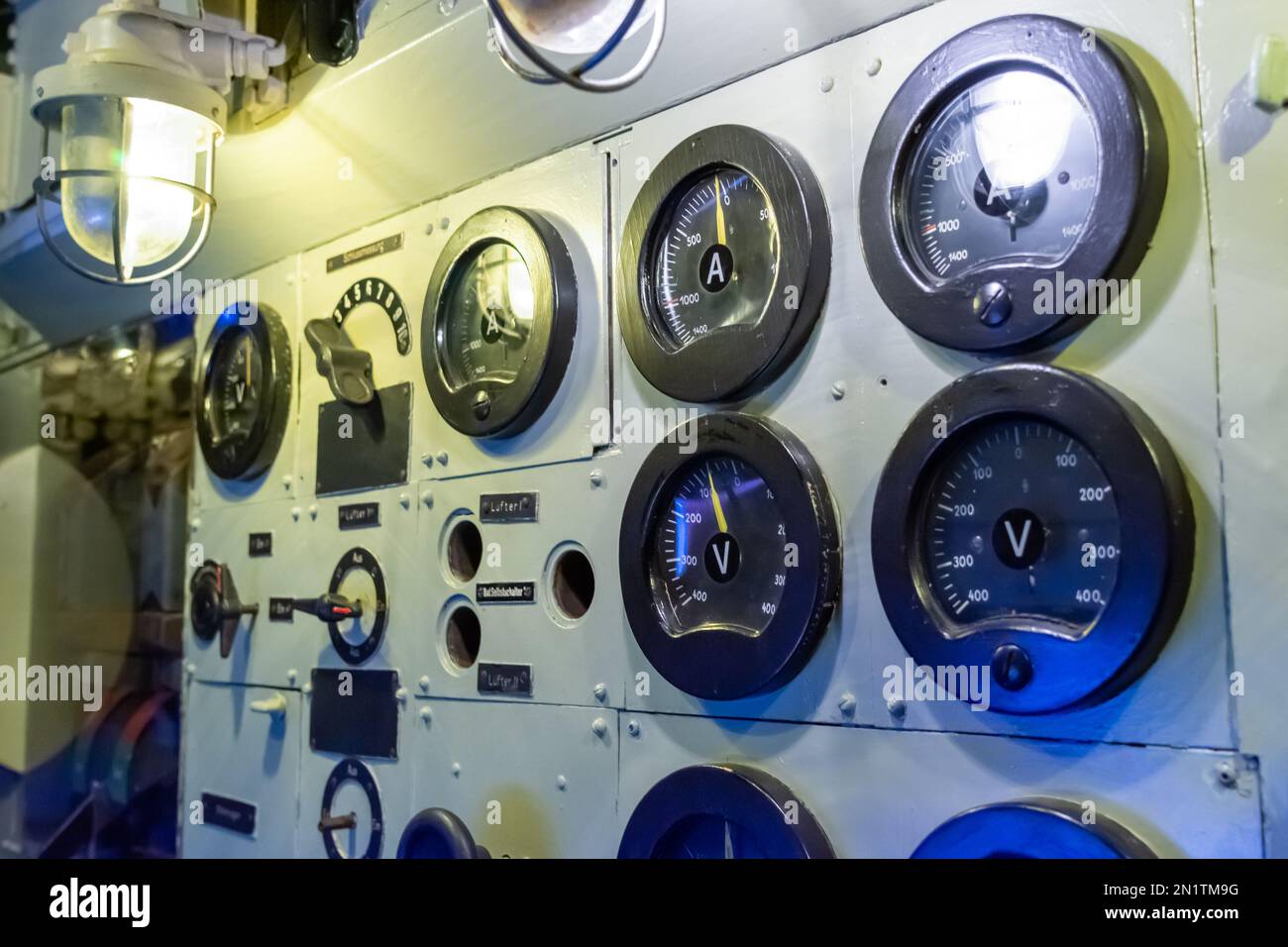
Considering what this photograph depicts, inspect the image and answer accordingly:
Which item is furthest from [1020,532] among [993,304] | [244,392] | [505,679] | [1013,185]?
[244,392]

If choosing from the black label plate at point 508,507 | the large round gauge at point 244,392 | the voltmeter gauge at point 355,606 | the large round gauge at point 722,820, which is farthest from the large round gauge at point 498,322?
the large round gauge at point 722,820

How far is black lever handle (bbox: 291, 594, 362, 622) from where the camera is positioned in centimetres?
256

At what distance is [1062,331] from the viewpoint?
1.52m

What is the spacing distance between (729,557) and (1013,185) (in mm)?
744

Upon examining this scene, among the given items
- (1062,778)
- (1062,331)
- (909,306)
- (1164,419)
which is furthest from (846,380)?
(1062,778)

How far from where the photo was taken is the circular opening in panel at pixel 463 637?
2494 millimetres

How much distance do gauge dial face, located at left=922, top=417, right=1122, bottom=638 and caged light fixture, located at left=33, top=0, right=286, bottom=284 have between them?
1668mm

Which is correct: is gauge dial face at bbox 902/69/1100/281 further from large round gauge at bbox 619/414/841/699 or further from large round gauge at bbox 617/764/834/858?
large round gauge at bbox 617/764/834/858

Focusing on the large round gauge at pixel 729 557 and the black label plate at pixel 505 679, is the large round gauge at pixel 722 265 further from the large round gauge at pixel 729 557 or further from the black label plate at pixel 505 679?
the black label plate at pixel 505 679

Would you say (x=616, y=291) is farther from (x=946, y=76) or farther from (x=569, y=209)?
(x=946, y=76)

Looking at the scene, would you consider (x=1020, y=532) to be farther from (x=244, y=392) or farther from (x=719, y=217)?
(x=244, y=392)

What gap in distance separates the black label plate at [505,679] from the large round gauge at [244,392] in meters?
1.07

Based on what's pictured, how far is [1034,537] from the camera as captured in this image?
153 centimetres

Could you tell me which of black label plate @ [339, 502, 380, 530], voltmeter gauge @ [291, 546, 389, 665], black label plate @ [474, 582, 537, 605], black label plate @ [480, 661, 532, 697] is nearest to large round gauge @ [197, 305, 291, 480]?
black label plate @ [339, 502, 380, 530]
